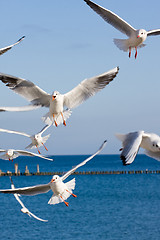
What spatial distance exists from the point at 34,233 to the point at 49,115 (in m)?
37.9

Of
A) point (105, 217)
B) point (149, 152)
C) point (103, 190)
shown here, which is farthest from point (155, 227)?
point (149, 152)

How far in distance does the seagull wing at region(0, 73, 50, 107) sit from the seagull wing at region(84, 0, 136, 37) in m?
2.03

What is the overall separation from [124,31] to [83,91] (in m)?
1.73

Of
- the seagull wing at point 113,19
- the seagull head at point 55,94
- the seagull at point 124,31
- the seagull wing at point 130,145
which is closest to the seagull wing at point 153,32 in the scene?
the seagull at point 124,31

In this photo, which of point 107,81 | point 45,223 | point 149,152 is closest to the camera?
point 149,152

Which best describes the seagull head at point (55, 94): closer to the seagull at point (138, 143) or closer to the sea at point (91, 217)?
the seagull at point (138, 143)

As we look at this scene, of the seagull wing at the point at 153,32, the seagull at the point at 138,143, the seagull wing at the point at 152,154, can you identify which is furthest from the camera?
the seagull wing at the point at 153,32

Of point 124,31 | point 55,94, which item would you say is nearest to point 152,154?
point 55,94

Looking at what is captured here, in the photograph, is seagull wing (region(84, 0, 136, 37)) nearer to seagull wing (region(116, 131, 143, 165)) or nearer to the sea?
seagull wing (region(116, 131, 143, 165))

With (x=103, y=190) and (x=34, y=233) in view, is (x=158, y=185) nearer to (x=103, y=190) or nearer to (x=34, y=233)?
(x=103, y=190)

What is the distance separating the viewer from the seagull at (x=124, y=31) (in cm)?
1104

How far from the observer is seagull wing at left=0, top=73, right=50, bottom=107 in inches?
435

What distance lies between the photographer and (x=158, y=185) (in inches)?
3563

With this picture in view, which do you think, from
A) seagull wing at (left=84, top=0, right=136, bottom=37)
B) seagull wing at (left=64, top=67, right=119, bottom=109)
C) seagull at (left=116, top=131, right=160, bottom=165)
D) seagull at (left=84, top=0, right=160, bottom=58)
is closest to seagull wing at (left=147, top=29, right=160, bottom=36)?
seagull at (left=84, top=0, right=160, bottom=58)
